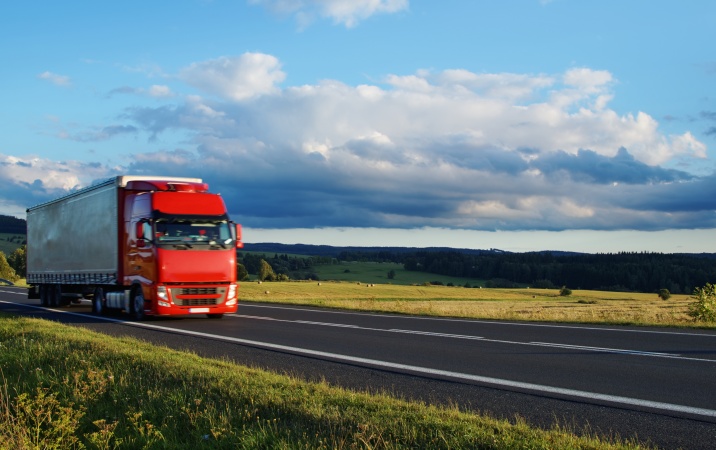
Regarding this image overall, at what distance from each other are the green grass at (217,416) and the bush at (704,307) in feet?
56.4

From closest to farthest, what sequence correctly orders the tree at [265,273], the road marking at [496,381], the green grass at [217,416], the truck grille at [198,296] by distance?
the green grass at [217,416], the road marking at [496,381], the truck grille at [198,296], the tree at [265,273]

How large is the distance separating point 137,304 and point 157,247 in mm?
2322

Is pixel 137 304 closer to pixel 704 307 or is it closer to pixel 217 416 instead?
pixel 217 416

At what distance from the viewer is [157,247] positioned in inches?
773

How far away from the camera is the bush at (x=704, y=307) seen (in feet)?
74.4

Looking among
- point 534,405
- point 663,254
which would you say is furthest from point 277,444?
point 663,254

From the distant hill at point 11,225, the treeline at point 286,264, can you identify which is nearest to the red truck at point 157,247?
the treeline at point 286,264

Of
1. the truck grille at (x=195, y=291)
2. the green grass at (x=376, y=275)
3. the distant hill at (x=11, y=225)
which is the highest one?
the distant hill at (x=11, y=225)

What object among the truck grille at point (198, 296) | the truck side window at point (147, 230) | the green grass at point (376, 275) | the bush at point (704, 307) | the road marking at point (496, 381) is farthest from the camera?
the green grass at point (376, 275)

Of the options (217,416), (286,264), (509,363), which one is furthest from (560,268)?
(217,416)

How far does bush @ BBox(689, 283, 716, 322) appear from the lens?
22688mm

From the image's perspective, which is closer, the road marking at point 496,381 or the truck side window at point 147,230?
the road marking at point 496,381

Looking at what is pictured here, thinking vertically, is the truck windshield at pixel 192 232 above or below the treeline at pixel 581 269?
above

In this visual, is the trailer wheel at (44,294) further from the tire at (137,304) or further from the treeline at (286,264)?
the treeline at (286,264)
